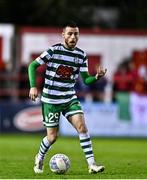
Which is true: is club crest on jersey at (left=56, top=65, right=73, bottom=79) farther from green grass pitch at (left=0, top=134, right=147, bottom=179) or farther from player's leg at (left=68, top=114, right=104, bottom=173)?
green grass pitch at (left=0, top=134, right=147, bottom=179)

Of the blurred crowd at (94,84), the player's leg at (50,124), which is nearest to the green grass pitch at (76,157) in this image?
the player's leg at (50,124)

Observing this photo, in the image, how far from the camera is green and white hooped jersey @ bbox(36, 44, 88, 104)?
13852mm

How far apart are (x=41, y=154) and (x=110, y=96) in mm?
14268

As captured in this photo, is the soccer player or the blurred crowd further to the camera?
the blurred crowd

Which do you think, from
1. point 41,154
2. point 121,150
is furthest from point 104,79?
point 41,154

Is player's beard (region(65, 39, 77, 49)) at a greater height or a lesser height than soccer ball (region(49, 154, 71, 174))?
greater

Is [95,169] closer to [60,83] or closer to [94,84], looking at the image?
[60,83]

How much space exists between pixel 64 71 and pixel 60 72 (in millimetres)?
69

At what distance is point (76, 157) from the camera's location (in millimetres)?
18547

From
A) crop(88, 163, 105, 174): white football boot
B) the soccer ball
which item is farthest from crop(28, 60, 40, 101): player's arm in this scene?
crop(88, 163, 105, 174): white football boot

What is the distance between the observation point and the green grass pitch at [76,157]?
13578 mm

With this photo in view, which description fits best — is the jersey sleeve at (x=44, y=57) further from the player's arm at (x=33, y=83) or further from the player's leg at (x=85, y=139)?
the player's leg at (x=85, y=139)

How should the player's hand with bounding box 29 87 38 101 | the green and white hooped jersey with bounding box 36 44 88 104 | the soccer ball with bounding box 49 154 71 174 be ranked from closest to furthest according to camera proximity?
the player's hand with bounding box 29 87 38 101 → the soccer ball with bounding box 49 154 71 174 → the green and white hooped jersey with bounding box 36 44 88 104

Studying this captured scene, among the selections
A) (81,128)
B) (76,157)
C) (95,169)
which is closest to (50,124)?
(81,128)
